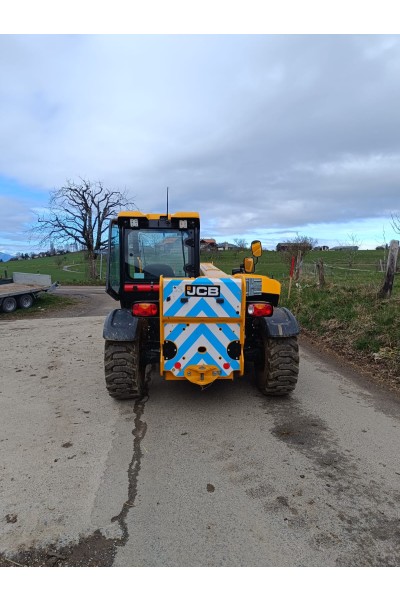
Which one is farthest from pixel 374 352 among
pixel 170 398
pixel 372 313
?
pixel 170 398

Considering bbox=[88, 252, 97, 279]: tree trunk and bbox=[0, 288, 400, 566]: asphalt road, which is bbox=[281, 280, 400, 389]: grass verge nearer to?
bbox=[0, 288, 400, 566]: asphalt road

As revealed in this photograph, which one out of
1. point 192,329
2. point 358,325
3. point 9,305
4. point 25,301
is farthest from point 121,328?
point 25,301

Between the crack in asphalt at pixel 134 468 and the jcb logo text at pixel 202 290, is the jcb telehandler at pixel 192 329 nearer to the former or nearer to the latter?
the jcb logo text at pixel 202 290

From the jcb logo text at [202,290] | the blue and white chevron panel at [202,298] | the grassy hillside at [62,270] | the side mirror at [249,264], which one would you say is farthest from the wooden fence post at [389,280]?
the grassy hillside at [62,270]

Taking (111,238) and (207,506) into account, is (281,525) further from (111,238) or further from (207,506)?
(111,238)

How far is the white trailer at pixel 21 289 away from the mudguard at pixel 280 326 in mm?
11939

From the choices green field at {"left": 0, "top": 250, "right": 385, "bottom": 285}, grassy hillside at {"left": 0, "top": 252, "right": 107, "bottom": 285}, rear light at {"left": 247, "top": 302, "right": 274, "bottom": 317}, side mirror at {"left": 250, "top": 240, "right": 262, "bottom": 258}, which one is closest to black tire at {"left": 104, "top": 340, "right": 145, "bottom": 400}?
rear light at {"left": 247, "top": 302, "right": 274, "bottom": 317}

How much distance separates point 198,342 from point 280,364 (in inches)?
40.7

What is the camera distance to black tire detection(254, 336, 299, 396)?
4.21 meters

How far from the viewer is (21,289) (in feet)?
47.2

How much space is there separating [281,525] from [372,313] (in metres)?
6.05

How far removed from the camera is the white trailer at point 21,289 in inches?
531

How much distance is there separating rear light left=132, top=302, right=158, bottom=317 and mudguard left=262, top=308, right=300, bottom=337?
53.9 inches

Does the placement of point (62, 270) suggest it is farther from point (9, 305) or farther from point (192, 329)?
point (192, 329)
